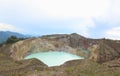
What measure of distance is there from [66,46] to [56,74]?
44.9 meters

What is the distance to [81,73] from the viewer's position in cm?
2684

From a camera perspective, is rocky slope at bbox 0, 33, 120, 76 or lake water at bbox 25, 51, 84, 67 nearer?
rocky slope at bbox 0, 33, 120, 76

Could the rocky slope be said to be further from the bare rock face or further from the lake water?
the lake water

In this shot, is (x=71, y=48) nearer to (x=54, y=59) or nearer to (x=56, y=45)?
(x=56, y=45)

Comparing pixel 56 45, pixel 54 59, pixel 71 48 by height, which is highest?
pixel 56 45

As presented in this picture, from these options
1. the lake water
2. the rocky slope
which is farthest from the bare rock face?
the lake water

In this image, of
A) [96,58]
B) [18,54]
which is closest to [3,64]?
[96,58]

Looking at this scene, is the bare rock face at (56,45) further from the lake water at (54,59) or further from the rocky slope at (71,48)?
the lake water at (54,59)

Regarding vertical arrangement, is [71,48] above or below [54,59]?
above

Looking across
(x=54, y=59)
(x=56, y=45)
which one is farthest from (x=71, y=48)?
(x=54, y=59)

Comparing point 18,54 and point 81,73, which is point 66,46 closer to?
point 18,54

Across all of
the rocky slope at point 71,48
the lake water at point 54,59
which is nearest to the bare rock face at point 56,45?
the rocky slope at point 71,48

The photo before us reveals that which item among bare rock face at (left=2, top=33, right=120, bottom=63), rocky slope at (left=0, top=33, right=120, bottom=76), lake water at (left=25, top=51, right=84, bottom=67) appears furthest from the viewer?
bare rock face at (left=2, top=33, right=120, bottom=63)

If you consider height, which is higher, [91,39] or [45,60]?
[91,39]
